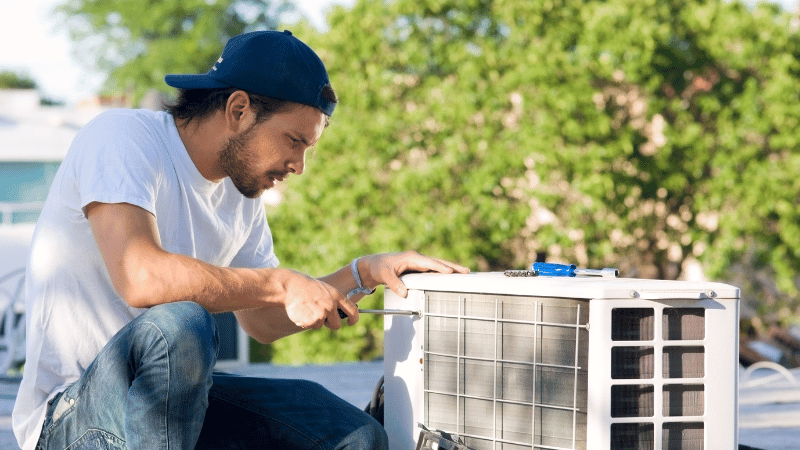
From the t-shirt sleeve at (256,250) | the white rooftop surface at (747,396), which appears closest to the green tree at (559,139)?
the white rooftop surface at (747,396)

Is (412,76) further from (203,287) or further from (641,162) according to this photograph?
(203,287)

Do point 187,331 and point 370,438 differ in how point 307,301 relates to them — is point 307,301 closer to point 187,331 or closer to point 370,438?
point 187,331

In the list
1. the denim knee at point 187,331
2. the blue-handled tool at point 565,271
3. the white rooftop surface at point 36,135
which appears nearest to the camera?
the denim knee at point 187,331

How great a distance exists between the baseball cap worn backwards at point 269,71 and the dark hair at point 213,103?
14 millimetres

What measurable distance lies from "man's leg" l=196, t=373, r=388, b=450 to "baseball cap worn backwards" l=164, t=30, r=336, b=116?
1.93 ft

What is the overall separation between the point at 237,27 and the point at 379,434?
15.4 m

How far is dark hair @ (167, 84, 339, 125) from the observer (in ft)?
4.73

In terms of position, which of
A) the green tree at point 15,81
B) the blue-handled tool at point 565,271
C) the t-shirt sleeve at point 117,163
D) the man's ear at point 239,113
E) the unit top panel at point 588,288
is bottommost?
the unit top panel at point 588,288

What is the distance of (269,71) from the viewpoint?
1.42 meters

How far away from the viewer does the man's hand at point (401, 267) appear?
4.76 ft

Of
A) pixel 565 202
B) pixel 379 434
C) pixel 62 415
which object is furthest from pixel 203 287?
pixel 565 202

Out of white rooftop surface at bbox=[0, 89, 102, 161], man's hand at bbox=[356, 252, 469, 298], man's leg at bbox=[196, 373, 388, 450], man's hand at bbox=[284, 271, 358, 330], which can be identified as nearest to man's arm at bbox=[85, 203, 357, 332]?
man's hand at bbox=[284, 271, 358, 330]

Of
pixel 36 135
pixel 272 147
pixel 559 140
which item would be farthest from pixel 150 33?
pixel 272 147

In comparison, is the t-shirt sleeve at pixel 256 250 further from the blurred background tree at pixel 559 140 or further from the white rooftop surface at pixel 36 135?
the white rooftop surface at pixel 36 135
